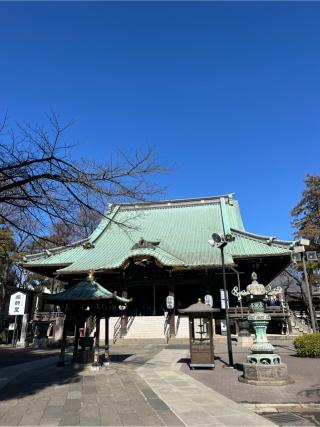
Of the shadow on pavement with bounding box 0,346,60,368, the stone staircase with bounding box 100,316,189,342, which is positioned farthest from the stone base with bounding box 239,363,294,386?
the stone staircase with bounding box 100,316,189,342

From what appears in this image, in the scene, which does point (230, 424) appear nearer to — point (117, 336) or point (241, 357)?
point (241, 357)

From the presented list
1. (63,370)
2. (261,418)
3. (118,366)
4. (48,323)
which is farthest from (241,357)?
(48,323)

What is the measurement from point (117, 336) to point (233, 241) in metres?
10.8

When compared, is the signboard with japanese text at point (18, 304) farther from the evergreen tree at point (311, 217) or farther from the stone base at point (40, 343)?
the evergreen tree at point (311, 217)

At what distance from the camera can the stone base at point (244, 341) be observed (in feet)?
60.5

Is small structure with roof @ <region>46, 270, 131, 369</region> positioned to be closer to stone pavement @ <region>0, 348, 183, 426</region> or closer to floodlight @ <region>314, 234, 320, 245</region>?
stone pavement @ <region>0, 348, 183, 426</region>

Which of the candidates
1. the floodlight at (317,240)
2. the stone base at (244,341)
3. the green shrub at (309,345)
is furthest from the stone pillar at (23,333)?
the floodlight at (317,240)

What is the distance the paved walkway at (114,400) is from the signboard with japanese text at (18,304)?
445 inches

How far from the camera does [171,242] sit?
28047 mm

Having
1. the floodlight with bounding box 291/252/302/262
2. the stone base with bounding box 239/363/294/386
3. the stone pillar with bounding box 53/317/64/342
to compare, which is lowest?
the stone base with bounding box 239/363/294/386

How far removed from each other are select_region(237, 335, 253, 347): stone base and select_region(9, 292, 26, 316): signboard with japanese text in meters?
13.4

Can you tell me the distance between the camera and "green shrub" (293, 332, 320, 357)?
14000 millimetres

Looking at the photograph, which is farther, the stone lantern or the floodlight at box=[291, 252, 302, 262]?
the floodlight at box=[291, 252, 302, 262]

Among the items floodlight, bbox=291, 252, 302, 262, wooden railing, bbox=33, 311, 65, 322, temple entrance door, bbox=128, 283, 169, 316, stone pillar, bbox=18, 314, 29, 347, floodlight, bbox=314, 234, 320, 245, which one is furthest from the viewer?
floodlight, bbox=314, 234, 320, 245
